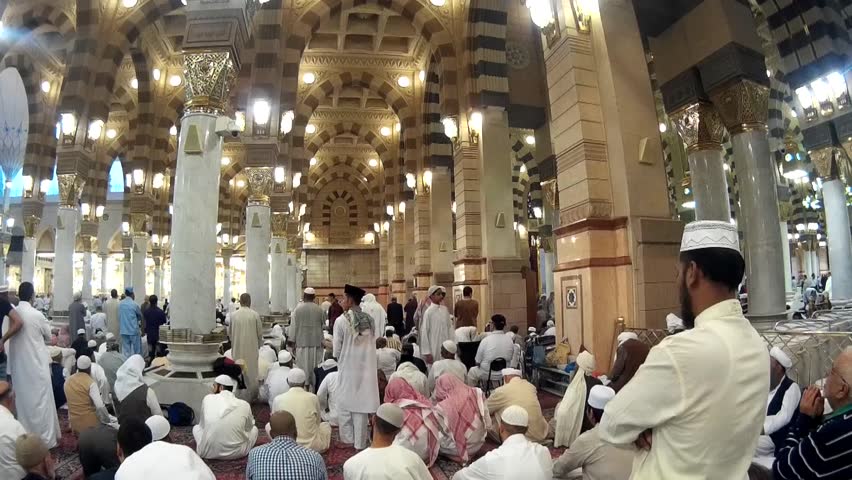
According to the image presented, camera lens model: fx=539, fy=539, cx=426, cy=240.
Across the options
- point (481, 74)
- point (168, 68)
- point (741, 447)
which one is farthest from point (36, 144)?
point (741, 447)

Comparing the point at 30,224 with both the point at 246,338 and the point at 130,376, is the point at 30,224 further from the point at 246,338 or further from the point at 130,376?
the point at 130,376

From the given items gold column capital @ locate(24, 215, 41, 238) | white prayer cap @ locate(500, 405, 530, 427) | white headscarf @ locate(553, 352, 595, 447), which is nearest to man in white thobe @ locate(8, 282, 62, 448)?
white prayer cap @ locate(500, 405, 530, 427)

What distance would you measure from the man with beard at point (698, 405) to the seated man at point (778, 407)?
2.26 metres

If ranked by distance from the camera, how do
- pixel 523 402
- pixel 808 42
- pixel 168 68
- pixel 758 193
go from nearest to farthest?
1. pixel 523 402
2. pixel 758 193
3. pixel 808 42
4. pixel 168 68

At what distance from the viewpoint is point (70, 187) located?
11148mm

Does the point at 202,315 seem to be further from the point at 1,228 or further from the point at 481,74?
the point at 481,74

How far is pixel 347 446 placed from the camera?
4809 mm

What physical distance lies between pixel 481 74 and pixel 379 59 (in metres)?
6.84

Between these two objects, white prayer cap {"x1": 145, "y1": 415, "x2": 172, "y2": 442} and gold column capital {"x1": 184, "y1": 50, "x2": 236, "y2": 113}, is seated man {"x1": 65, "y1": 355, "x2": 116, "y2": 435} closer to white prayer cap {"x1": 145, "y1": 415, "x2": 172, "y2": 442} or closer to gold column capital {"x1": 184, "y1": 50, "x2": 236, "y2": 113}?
white prayer cap {"x1": 145, "y1": 415, "x2": 172, "y2": 442}

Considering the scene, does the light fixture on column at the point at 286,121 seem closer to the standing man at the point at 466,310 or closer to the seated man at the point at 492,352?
the standing man at the point at 466,310

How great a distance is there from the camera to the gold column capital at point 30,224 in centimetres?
1316

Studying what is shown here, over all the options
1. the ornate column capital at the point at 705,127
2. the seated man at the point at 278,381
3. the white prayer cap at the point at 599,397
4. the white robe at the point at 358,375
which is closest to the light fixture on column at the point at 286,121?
the seated man at the point at 278,381

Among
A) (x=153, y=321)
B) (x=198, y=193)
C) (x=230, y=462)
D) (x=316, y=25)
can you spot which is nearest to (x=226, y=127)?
(x=198, y=193)

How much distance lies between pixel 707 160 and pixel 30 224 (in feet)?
48.5
